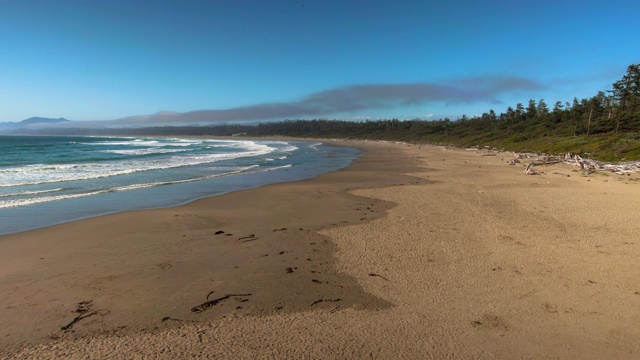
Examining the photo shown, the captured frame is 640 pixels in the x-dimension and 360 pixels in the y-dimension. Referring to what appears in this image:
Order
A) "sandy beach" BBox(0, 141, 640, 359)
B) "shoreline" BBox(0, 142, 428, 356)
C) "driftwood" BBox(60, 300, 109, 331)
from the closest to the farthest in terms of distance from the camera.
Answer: "sandy beach" BBox(0, 141, 640, 359), "driftwood" BBox(60, 300, 109, 331), "shoreline" BBox(0, 142, 428, 356)

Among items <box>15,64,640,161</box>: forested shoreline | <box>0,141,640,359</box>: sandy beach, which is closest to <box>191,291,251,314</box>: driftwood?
<box>0,141,640,359</box>: sandy beach

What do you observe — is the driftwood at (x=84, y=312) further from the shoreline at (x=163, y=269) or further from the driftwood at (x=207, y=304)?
the driftwood at (x=207, y=304)

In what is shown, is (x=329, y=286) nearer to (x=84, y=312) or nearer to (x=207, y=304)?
(x=207, y=304)

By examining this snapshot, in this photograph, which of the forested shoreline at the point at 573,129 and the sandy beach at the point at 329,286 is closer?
the sandy beach at the point at 329,286

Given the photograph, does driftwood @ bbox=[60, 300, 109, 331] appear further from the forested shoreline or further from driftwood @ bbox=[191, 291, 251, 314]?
the forested shoreline

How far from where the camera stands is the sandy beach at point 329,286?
4.42 m

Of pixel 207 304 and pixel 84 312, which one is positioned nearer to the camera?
pixel 84 312

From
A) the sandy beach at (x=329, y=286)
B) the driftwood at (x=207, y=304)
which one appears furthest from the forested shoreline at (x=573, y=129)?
the driftwood at (x=207, y=304)

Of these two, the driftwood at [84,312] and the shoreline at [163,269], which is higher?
the driftwood at [84,312]

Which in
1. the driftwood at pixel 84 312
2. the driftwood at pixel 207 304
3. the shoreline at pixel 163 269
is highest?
the driftwood at pixel 207 304

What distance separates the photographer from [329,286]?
606cm

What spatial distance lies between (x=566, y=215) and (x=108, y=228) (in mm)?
Answer: 13395

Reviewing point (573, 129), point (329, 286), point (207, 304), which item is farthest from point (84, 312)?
point (573, 129)

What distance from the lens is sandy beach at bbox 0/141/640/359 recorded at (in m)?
4.42
